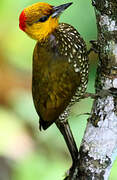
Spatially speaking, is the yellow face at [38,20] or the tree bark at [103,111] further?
the yellow face at [38,20]

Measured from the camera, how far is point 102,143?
2.69 metres

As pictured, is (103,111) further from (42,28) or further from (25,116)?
(25,116)

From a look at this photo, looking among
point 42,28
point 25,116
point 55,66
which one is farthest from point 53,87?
point 25,116

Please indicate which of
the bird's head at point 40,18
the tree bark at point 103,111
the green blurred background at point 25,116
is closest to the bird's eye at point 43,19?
the bird's head at point 40,18

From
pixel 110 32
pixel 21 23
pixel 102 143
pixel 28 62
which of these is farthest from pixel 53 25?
pixel 28 62

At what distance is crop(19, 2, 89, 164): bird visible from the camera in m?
2.93

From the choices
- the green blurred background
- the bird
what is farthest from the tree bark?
the green blurred background

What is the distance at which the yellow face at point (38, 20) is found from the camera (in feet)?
9.23

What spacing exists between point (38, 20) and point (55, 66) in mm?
285

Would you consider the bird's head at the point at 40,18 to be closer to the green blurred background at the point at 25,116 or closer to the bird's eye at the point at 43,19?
the bird's eye at the point at 43,19

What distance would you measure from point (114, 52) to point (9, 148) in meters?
2.04

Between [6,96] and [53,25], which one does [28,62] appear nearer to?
[6,96]

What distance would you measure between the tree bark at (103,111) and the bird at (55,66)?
0.78 feet

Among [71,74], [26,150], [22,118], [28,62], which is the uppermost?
[71,74]
